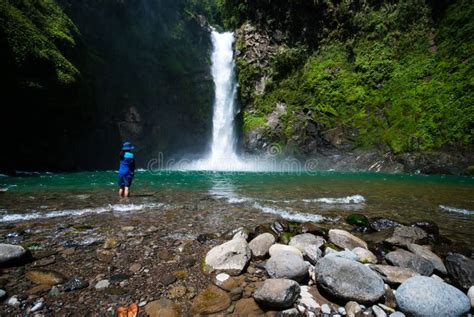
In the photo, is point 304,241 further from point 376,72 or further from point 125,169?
point 376,72

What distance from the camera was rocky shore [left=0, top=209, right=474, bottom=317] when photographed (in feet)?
8.35

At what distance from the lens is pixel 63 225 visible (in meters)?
5.08

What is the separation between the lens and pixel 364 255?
12.4 ft

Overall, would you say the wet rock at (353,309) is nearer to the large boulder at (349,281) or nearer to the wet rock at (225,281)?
the large boulder at (349,281)

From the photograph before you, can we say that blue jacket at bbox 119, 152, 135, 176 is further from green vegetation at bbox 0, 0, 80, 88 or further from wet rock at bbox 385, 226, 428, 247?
green vegetation at bbox 0, 0, 80, 88

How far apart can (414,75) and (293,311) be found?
3141cm

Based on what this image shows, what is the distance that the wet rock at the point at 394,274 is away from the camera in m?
3.04

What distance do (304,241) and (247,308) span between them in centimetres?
183

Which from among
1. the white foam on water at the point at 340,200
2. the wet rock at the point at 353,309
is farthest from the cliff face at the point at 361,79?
the wet rock at the point at 353,309

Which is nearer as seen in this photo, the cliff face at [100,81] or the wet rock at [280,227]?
the wet rock at [280,227]

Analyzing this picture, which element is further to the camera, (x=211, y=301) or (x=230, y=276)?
(x=230, y=276)

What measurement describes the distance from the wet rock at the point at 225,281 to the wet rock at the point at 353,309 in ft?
4.18

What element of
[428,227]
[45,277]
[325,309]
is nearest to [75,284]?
[45,277]

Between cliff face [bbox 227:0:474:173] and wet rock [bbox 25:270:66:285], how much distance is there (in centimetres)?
2687
